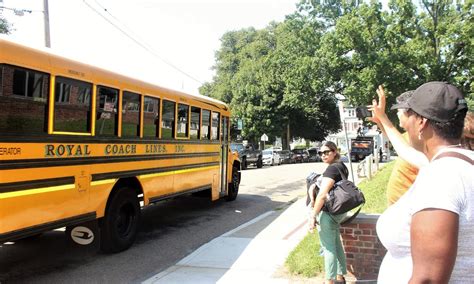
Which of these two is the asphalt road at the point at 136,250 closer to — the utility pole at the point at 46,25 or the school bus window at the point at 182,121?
the school bus window at the point at 182,121

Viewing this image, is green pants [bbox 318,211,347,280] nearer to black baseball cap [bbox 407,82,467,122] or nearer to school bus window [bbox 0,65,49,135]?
black baseball cap [bbox 407,82,467,122]

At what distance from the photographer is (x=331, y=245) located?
16.6 feet

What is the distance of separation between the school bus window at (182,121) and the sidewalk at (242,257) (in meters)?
2.25

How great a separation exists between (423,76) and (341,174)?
28.3 meters

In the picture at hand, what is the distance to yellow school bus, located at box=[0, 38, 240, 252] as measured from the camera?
5191 mm

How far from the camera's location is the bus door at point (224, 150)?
1236 centimetres

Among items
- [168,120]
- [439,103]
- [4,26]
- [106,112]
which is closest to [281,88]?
[4,26]

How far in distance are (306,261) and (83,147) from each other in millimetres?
3338

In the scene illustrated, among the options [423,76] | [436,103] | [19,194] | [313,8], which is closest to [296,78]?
[313,8]

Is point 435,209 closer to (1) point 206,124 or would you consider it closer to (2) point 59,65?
(2) point 59,65

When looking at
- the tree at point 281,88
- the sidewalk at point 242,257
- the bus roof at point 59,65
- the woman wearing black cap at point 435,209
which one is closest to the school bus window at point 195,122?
the bus roof at point 59,65

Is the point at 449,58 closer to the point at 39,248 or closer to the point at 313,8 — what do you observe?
the point at 313,8

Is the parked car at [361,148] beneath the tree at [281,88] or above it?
beneath

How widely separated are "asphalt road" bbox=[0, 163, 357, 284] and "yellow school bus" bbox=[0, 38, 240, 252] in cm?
41
